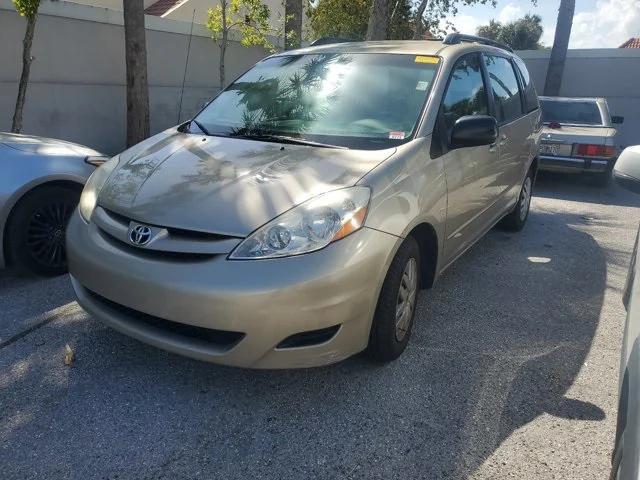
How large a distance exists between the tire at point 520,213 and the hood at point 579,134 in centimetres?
261

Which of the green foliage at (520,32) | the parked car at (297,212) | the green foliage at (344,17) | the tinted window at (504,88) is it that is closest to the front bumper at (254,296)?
the parked car at (297,212)

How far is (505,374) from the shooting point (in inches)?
119

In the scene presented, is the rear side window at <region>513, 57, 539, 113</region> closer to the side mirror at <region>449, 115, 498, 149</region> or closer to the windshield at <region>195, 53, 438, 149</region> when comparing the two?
the windshield at <region>195, 53, 438, 149</region>

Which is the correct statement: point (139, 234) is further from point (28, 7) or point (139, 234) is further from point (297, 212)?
point (28, 7)

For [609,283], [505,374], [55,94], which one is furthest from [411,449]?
[55,94]

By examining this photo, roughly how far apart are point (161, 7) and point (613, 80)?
12.9 meters

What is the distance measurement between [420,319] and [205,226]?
180 centimetres

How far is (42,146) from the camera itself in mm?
4105

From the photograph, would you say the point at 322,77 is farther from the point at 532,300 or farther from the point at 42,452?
the point at 42,452

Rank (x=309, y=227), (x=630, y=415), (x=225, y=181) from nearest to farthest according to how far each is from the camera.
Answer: (x=630, y=415), (x=309, y=227), (x=225, y=181)

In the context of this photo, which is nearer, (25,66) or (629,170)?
(629,170)

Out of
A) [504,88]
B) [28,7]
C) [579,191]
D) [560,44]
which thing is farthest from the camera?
[560,44]

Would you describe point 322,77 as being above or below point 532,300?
above

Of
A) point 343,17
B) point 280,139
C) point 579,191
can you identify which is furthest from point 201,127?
point 343,17
